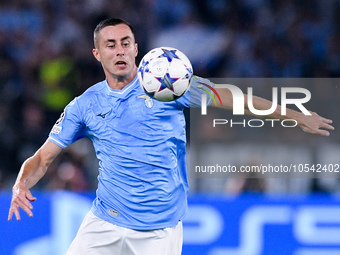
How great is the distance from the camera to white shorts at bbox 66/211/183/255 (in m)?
4.23

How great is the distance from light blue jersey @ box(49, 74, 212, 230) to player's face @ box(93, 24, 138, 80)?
11cm

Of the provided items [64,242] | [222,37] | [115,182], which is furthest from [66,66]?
[115,182]

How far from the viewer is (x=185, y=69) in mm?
4168

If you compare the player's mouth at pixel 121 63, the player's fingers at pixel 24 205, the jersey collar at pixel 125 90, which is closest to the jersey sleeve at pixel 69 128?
the jersey collar at pixel 125 90

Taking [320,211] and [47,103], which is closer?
[320,211]

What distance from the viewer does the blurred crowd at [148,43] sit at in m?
8.43

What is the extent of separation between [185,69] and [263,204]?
105 inches

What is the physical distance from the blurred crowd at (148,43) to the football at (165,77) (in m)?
3.78

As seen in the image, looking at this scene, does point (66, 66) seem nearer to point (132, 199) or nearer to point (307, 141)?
point (307, 141)

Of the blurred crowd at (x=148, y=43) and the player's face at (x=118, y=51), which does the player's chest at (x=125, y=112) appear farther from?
the blurred crowd at (x=148, y=43)

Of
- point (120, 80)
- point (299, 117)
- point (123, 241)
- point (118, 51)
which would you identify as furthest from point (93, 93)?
point (299, 117)

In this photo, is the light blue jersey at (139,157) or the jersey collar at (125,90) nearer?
the light blue jersey at (139,157)

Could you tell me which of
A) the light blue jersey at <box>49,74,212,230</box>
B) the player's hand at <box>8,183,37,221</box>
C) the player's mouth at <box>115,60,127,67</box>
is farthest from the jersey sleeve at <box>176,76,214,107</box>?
the player's hand at <box>8,183,37,221</box>

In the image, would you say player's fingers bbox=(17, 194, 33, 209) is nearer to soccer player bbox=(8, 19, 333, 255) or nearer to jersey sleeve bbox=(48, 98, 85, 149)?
soccer player bbox=(8, 19, 333, 255)
